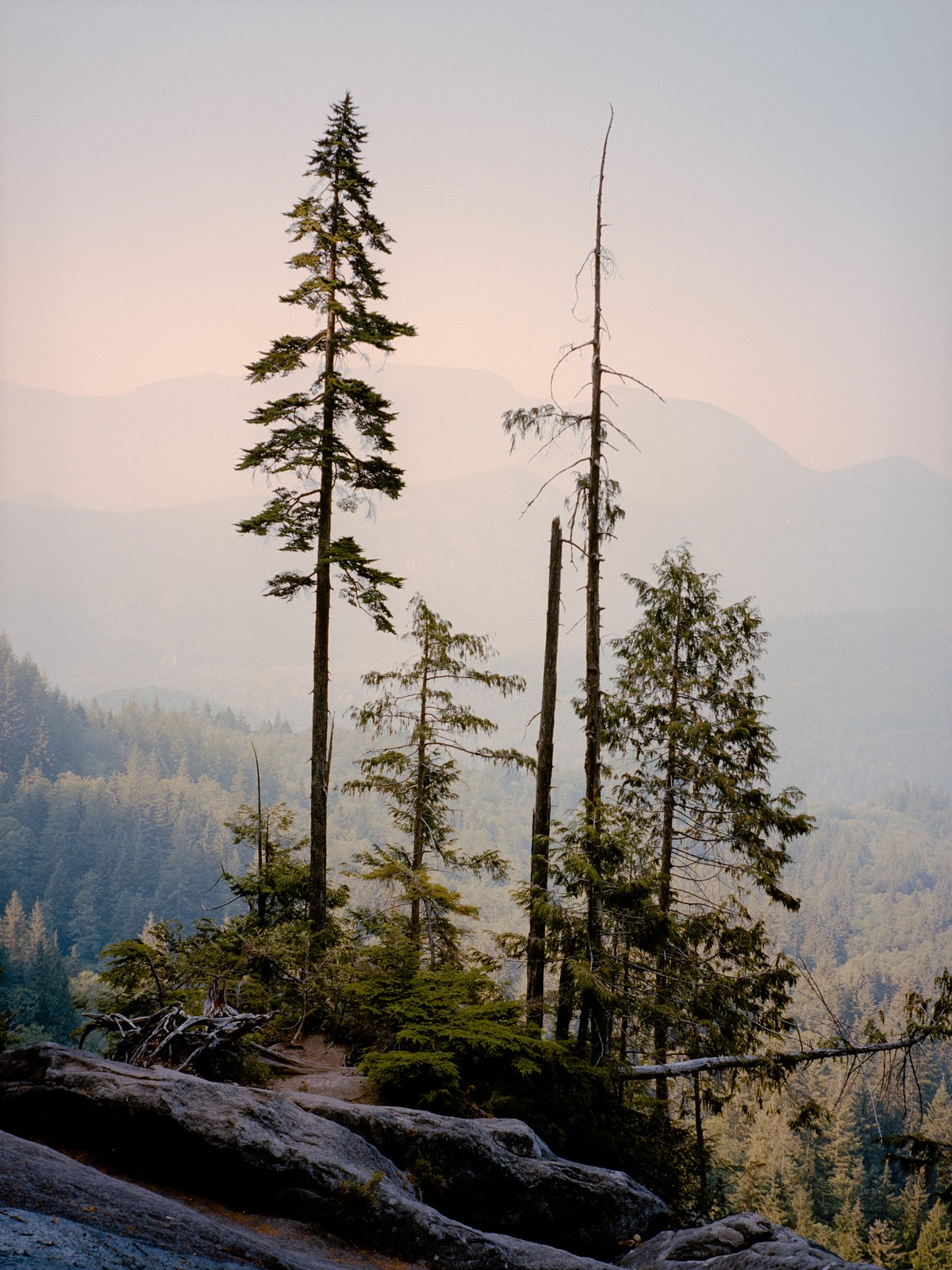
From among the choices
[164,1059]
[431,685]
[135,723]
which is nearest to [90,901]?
[135,723]

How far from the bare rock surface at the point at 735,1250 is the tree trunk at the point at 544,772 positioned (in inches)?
132

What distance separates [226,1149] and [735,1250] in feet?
13.6

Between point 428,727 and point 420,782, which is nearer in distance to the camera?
point 428,727

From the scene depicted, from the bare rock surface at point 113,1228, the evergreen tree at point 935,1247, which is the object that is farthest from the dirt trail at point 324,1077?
the evergreen tree at point 935,1247

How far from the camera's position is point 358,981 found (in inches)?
319

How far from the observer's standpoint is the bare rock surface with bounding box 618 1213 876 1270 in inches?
193

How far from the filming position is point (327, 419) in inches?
455

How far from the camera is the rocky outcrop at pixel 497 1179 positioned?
5.56 m

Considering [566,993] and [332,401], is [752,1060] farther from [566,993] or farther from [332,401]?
[332,401]

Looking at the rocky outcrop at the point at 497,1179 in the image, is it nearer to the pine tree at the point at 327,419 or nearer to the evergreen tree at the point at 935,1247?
the pine tree at the point at 327,419

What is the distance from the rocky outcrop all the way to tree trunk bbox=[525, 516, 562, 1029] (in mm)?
2898

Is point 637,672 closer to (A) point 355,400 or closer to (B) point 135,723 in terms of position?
(A) point 355,400

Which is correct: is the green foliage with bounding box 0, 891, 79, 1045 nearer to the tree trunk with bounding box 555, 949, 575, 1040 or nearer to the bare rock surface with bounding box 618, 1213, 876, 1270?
the tree trunk with bounding box 555, 949, 575, 1040

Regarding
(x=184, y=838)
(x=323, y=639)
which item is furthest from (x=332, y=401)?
(x=184, y=838)
